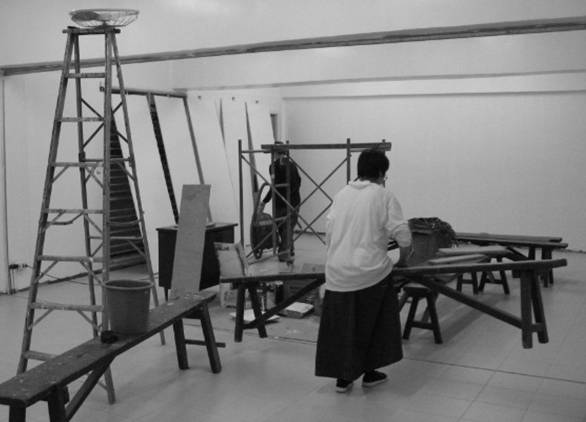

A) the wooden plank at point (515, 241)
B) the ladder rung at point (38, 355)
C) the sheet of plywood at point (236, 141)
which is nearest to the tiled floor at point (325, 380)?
the ladder rung at point (38, 355)

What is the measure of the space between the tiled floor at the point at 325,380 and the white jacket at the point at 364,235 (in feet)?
2.58

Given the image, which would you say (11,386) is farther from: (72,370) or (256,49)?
(256,49)

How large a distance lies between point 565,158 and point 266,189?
460 cm

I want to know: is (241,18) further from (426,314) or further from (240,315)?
(426,314)

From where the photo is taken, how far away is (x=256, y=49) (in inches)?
219

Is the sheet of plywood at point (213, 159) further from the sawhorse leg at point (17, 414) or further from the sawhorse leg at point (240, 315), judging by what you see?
the sawhorse leg at point (17, 414)

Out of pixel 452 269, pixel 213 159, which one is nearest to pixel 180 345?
pixel 452 269

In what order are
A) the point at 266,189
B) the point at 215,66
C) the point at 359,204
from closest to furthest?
the point at 359,204 < the point at 215,66 < the point at 266,189

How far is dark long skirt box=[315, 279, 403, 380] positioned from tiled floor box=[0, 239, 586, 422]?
0.65 ft

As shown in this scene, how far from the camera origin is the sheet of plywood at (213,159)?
9438 millimetres

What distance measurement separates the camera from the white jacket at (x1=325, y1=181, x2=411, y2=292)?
13.5 ft

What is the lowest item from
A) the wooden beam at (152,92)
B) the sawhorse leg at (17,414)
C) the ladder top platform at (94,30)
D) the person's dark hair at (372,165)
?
the sawhorse leg at (17,414)

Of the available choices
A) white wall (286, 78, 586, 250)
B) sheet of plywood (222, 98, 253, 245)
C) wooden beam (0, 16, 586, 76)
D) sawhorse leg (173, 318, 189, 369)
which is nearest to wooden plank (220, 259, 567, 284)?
sawhorse leg (173, 318, 189, 369)

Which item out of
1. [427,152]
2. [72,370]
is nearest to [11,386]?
[72,370]
